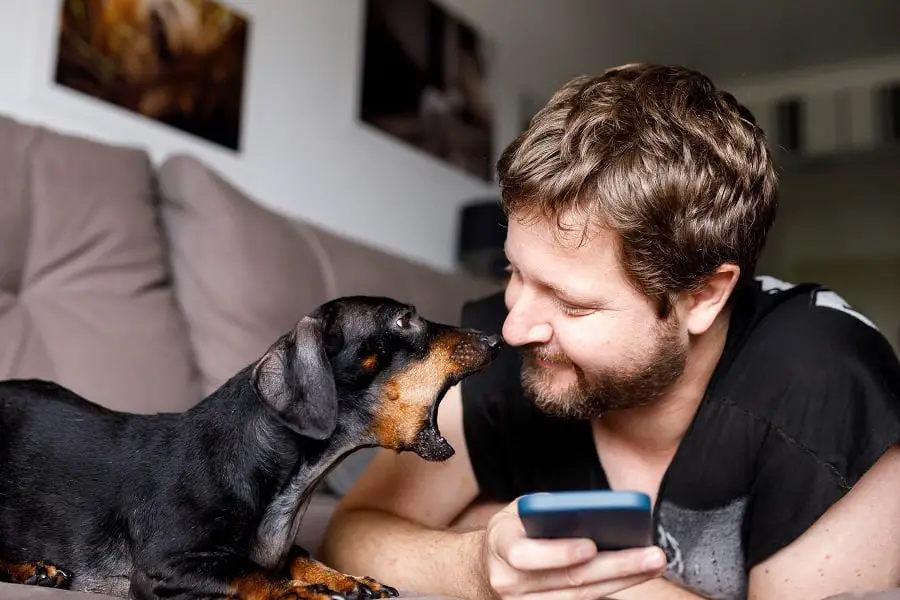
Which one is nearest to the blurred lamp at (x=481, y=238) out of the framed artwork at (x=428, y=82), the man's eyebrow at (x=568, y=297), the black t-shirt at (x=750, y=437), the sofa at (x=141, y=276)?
the framed artwork at (x=428, y=82)

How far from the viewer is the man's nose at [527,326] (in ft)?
4.30

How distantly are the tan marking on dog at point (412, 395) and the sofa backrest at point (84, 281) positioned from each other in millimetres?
714

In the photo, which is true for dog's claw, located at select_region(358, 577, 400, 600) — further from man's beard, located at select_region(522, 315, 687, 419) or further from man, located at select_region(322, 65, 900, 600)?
man's beard, located at select_region(522, 315, 687, 419)

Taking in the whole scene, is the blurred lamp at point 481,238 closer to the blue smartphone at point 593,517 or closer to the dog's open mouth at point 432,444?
the dog's open mouth at point 432,444

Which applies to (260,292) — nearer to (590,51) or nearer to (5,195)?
(5,195)

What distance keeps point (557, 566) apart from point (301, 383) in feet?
1.33

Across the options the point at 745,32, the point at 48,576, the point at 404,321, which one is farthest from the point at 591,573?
the point at 745,32

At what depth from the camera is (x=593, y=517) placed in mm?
893

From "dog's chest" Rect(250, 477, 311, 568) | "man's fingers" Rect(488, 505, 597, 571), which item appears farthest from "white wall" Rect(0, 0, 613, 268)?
"man's fingers" Rect(488, 505, 597, 571)

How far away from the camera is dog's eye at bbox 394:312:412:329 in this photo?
132 centimetres

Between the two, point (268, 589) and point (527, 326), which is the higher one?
point (527, 326)

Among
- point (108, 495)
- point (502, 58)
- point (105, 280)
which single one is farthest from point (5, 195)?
point (502, 58)

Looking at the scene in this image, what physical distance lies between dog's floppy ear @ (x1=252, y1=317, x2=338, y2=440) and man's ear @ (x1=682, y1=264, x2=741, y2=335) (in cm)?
57

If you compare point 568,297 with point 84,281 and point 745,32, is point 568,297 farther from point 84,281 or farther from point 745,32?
point 745,32
